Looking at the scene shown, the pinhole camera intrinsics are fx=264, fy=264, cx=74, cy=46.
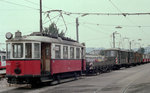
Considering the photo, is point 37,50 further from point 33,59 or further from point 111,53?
point 111,53

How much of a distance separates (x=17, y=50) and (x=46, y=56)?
6.74 ft

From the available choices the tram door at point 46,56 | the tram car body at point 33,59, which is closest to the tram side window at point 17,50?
the tram car body at point 33,59

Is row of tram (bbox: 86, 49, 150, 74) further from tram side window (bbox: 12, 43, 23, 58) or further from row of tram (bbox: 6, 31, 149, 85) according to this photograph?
tram side window (bbox: 12, 43, 23, 58)

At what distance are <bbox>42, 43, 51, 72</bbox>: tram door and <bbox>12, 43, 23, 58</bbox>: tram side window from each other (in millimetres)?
1782

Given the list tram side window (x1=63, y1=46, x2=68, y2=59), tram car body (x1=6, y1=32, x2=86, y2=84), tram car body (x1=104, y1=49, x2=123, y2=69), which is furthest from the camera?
tram car body (x1=104, y1=49, x2=123, y2=69)

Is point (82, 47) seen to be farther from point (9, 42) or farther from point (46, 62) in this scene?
point (9, 42)

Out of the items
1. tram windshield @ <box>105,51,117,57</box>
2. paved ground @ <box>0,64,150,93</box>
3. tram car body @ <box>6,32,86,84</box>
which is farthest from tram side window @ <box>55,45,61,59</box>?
tram windshield @ <box>105,51,117,57</box>

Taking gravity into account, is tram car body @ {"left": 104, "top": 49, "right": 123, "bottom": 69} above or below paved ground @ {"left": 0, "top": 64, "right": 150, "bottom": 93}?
above

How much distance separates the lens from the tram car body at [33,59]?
1527cm

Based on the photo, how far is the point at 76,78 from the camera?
21234mm

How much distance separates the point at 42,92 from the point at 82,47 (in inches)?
384

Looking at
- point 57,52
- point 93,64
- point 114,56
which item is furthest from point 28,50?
point 114,56

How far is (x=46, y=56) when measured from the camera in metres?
16.8

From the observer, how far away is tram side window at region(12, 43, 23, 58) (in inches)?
608
